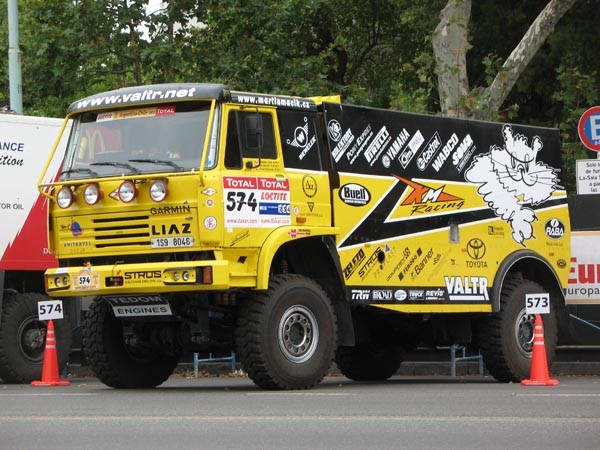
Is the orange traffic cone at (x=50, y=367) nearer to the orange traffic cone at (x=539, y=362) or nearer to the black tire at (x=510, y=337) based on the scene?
the black tire at (x=510, y=337)

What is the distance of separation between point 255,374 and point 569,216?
6570 millimetres

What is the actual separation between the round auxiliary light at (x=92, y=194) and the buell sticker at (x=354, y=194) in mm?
2596

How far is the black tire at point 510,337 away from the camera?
1748cm

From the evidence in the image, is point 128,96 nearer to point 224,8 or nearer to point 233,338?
point 233,338

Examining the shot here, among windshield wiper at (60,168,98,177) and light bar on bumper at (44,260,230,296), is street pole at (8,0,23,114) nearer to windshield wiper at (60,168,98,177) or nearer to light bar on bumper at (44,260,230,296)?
windshield wiper at (60,168,98,177)

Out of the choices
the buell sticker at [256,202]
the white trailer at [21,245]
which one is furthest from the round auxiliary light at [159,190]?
the white trailer at [21,245]

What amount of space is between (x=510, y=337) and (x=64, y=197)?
19.0 ft

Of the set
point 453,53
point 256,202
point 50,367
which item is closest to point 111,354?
point 50,367

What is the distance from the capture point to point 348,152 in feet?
52.2

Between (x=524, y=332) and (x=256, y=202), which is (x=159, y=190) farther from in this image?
(x=524, y=332)

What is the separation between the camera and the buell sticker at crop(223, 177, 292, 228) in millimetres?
14492

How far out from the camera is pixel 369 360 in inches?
733

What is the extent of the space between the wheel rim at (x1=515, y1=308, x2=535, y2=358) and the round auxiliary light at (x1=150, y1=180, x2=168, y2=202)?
17.7ft

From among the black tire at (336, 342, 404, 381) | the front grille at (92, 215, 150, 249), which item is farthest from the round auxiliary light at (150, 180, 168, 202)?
the black tire at (336, 342, 404, 381)
